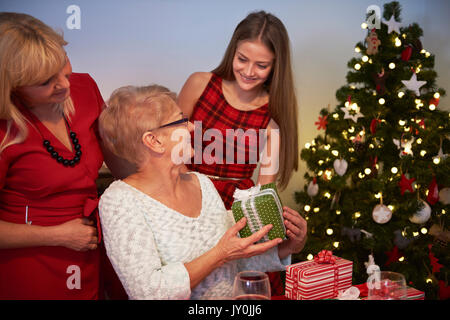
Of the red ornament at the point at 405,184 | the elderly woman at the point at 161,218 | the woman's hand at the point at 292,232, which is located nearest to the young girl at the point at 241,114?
the woman's hand at the point at 292,232

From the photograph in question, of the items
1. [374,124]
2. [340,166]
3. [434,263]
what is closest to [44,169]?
[340,166]

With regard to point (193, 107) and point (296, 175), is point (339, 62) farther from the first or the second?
point (193, 107)

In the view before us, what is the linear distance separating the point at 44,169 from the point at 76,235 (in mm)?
250

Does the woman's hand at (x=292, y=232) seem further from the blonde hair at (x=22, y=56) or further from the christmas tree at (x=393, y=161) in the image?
the christmas tree at (x=393, y=161)

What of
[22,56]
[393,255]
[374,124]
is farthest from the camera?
[393,255]

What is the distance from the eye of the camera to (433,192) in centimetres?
317

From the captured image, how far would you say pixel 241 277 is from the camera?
1295 mm

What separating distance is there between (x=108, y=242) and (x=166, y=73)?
1.97m

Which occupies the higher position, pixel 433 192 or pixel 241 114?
pixel 241 114

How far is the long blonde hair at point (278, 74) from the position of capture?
220 centimetres

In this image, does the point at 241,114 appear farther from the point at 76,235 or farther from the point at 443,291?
the point at 443,291

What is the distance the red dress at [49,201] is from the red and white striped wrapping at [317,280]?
29.7 inches
